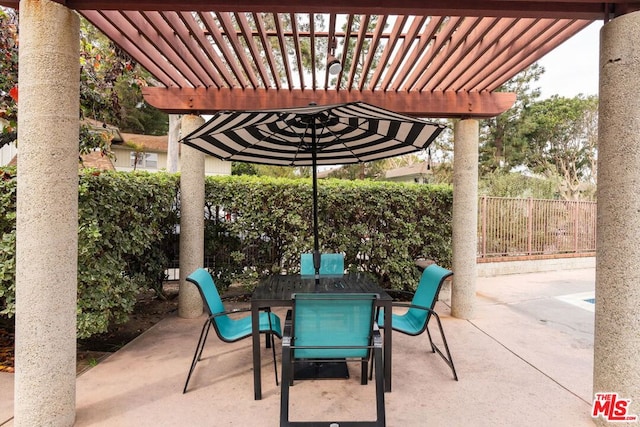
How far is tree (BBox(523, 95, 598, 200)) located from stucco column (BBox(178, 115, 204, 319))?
2134cm

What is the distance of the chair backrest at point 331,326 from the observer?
8.62ft

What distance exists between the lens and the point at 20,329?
8.27 feet

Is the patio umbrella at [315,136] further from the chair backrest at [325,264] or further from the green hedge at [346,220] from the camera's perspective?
the green hedge at [346,220]

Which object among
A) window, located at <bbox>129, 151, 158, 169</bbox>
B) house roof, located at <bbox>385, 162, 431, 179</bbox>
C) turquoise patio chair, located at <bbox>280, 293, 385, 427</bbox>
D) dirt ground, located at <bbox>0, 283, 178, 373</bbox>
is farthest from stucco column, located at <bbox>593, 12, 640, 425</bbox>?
window, located at <bbox>129, 151, 158, 169</bbox>

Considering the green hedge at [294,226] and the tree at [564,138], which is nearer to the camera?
the green hedge at [294,226]

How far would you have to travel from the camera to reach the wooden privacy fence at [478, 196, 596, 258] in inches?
378

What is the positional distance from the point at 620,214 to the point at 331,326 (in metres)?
2.23

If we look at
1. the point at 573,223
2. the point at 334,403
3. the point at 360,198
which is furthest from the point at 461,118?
the point at 573,223

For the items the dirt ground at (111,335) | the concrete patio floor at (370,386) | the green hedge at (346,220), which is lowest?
the dirt ground at (111,335)

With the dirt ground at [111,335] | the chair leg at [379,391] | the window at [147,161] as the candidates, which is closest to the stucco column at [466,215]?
the chair leg at [379,391]

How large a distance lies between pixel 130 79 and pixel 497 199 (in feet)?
29.2

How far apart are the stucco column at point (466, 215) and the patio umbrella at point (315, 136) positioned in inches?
60.5

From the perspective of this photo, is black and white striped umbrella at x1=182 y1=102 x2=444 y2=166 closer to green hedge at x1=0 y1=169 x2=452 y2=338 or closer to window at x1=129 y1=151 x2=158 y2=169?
green hedge at x1=0 y1=169 x2=452 y2=338

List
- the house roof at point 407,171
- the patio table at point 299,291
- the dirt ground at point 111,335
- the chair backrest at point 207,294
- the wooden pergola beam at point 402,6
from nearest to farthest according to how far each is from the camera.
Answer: the wooden pergola beam at point 402,6
the patio table at point 299,291
the chair backrest at point 207,294
the dirt ground at point 111,335
the house roof at point 407,171
